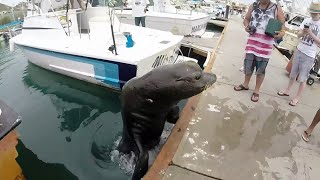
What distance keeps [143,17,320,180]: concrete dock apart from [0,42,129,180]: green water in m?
1.48

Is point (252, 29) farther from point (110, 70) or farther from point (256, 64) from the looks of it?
point (110, 70)

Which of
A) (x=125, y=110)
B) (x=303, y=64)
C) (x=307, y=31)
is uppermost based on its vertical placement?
(x=307, y=31)

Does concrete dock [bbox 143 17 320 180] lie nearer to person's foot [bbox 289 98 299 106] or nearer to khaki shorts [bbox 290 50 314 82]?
person's foot [bbox 289 98 299 106]

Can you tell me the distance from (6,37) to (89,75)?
40.5 ft

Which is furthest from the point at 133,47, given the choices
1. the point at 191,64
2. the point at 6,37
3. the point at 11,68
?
the point at 6,37

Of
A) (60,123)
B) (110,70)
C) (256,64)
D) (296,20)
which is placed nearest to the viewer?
(256,64)

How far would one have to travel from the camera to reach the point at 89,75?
7.34 metres

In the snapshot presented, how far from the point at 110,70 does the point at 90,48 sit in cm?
86

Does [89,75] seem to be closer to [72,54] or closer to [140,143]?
[72,54]

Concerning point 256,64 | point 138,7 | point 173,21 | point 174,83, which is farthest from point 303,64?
point 173,21

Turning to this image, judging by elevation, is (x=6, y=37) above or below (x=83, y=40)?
below

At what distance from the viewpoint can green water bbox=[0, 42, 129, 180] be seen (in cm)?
462

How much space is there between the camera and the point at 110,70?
6898 millimetres

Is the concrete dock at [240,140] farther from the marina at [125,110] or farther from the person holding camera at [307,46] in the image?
the person holding camera at [307,46]
